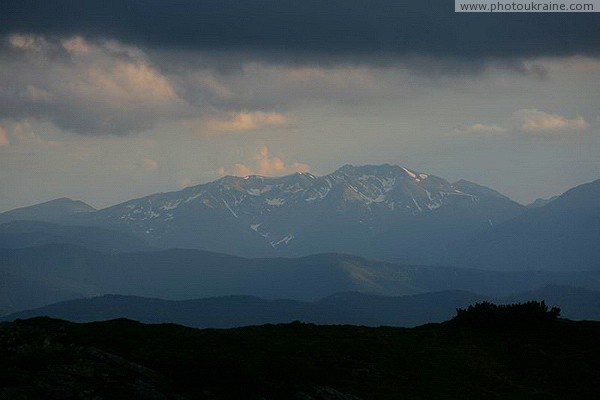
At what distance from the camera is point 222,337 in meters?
48.3

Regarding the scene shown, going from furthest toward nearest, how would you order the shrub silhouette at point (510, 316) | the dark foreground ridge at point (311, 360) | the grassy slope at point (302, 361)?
the shrub silhouette at point (510, 316), the grassy slope at point (302, 361), the dark foreground ridge at point (311, 360)

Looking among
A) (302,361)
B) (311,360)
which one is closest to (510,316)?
(311,360)

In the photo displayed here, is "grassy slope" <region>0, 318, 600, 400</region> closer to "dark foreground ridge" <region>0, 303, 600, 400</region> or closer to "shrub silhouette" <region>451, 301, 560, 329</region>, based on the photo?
"dark foreground ridge" <region>0, 303, 600, 400</region>

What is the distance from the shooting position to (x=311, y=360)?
45.0m

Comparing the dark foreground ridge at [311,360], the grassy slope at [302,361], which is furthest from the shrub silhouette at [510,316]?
the grassy slope at [302,361]

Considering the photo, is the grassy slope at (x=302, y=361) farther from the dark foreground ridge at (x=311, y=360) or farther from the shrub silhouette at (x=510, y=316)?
the shrub silhouette at (x=510, y=316)

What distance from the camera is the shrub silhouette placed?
56781 mm

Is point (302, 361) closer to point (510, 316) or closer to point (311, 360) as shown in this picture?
point (311, 360)

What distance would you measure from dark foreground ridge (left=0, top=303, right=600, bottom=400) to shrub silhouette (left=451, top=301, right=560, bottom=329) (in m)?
0.07

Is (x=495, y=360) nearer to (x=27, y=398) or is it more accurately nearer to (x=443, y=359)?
(x=443, y=359)

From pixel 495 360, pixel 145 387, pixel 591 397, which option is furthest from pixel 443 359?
pixel 145 387

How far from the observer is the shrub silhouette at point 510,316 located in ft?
186

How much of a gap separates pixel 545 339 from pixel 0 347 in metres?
34.3

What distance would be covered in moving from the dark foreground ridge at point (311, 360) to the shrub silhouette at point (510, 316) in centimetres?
7
